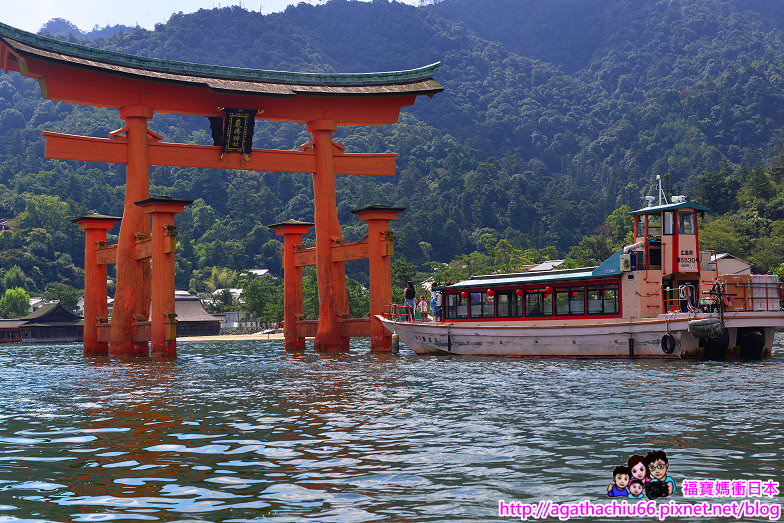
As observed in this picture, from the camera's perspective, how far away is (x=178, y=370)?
29281 mm

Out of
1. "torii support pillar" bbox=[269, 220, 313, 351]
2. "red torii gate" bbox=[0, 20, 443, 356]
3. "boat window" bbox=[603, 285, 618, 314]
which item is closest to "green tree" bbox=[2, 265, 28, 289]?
"red torii gate" bbox=[0, 20, 443, 356]

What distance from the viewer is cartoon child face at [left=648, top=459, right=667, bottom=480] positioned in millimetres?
8961

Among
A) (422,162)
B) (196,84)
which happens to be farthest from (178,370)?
(422,162)

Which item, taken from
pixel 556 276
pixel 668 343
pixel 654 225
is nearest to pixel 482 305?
pixel 556 276

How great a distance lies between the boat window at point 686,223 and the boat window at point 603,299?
2882 millimetres

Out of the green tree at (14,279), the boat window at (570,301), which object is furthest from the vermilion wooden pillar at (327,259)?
the green tree at (14,279)

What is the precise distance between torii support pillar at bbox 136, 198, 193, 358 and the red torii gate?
16 cm

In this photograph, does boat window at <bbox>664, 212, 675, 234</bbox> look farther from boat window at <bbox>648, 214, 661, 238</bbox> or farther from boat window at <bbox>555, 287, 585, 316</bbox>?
boat window at <bbox>555, 287, 585, 316</bbox>

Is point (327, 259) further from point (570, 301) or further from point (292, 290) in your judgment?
point (570, 301)

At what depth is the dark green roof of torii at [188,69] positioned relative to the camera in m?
34.5

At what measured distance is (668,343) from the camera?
28422 mm

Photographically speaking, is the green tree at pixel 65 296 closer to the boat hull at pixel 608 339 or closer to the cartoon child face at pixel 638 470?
the boat hull at pixel 608 339

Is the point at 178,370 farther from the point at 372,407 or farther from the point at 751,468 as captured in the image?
the point at 751,468

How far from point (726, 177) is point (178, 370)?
85.3 metres
